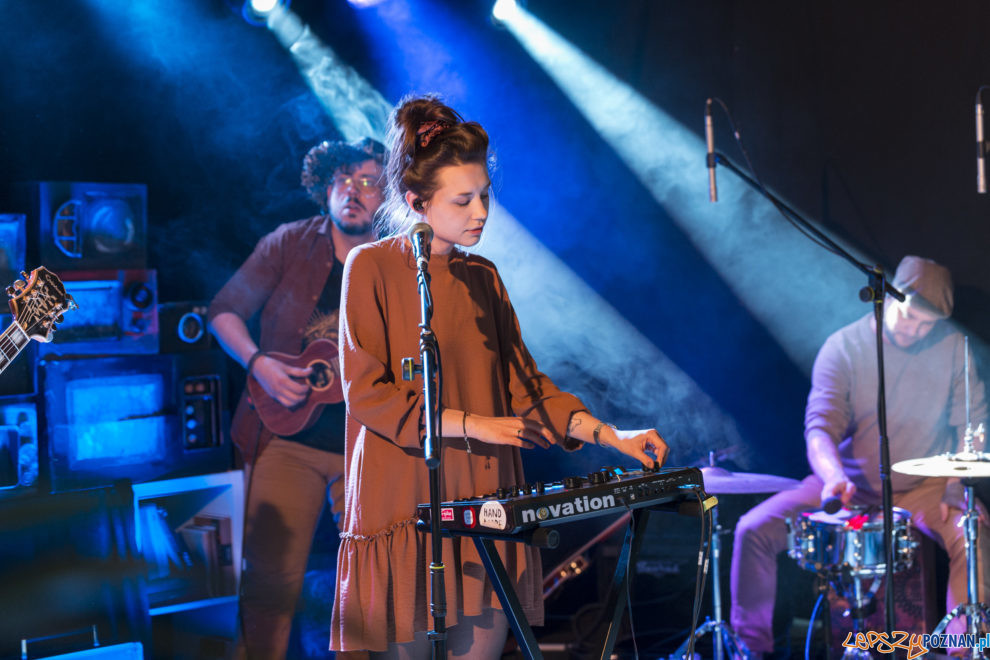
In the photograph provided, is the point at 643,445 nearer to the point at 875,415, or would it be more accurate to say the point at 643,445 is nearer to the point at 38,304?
the point at 38,304

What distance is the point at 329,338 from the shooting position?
4.40 m

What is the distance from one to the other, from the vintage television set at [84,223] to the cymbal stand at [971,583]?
364cm

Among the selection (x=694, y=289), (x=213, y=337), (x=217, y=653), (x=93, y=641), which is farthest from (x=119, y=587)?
(x=694, y=289)

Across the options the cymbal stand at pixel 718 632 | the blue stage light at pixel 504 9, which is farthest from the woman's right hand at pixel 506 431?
the blue stage light at pixel 504 9

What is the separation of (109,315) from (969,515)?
3.72 meters

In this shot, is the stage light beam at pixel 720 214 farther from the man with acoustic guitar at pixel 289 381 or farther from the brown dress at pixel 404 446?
the brown dress at pixel 404 446

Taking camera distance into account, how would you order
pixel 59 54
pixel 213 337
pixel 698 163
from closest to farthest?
pixel 59 54
pixel 213 337
pixel 698 163

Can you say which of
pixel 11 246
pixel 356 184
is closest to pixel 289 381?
pixel 356 184

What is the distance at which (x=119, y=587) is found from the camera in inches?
147

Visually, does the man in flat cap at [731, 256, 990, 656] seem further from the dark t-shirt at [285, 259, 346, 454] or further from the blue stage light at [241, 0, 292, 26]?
the blue stage light at [241, 0, 292, 26]

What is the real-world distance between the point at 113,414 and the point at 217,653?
3.78 ft

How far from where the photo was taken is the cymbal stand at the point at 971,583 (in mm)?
3873

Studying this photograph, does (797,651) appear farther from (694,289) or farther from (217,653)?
(217,653)

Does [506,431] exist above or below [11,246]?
below
